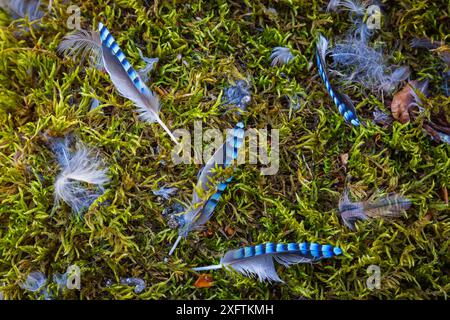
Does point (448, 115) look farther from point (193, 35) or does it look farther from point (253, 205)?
point (193, 35)

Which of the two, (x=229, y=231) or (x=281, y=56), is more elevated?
(x=281, y=56)

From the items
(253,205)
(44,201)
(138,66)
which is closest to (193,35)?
(138,66)

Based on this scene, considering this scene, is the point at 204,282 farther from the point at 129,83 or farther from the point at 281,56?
the point at 281,56

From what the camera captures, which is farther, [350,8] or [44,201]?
[350,8]

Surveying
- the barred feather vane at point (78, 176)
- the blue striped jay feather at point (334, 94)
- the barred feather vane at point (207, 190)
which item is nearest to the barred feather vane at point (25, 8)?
the barred feather vane at point (78, 176)

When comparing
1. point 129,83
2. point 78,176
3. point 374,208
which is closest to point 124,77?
point 129,83

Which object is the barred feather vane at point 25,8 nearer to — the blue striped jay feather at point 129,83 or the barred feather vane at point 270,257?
the blue striped jay feather at point 129,83
